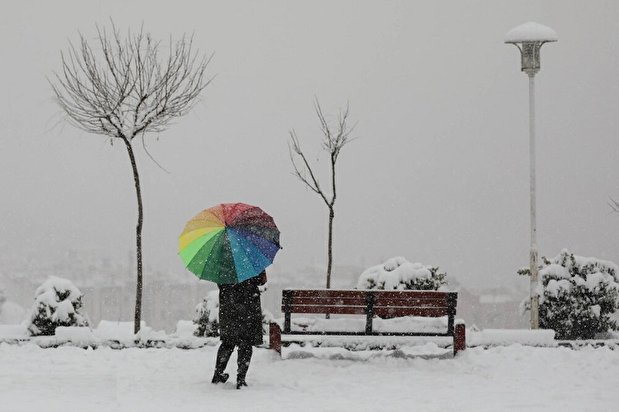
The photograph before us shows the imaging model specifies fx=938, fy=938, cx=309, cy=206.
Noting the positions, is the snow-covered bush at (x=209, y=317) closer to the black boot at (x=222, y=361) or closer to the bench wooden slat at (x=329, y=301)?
the bench wooden slat at (x=329, y=301)

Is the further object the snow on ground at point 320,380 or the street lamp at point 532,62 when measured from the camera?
the street lamp at point 532,62

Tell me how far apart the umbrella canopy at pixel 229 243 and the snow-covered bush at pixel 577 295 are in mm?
6948

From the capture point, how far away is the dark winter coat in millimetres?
9805

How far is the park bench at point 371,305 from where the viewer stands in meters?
12.0

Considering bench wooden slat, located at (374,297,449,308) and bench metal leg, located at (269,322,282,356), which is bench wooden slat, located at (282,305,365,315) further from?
bench metal leg, located at (269,322,282,356)

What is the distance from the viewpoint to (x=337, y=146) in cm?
1872

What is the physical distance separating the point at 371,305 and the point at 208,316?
10.9 ft

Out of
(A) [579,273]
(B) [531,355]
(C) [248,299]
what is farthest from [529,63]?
(C) [248,299]

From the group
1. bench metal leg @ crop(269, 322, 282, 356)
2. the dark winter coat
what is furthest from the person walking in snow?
bench metal leg @ crop(269, 322, 282, 356)

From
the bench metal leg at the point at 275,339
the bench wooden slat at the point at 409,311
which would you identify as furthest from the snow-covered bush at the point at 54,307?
the bench wooden slat at the point at 409,311

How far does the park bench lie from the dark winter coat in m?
2.05

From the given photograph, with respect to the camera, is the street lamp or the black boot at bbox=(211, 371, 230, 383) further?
the street lamp

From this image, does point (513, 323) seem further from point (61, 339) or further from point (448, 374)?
point (61, 339)

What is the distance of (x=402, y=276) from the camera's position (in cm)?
1474
